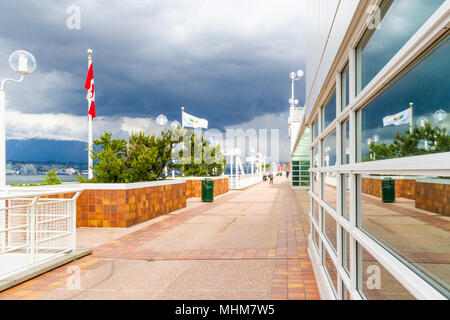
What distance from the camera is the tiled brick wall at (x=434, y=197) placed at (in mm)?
880

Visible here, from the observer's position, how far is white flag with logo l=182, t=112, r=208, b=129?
64.2 feet

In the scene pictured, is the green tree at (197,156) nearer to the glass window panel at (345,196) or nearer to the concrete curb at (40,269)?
the concrete curb at (40,269)

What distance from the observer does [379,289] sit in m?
1.56

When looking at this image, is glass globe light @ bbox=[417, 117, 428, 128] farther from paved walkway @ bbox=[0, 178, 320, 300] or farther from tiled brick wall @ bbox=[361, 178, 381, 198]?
paved walkway @ bbox=[0, 178, 320, 300]

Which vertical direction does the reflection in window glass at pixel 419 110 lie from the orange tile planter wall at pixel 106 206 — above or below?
above

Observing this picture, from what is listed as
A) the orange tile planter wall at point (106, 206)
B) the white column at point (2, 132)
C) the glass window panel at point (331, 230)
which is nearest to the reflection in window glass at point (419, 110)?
the glass window panel at point (331, 230)

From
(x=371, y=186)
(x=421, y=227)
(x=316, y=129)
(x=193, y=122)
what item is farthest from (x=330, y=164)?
(x=193, y=122)

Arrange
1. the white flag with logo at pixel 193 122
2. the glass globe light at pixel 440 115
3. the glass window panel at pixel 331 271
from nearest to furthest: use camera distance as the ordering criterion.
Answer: the glass globe light at pixel 440 115 < the glass window panel at pixel 331 271 < the white flag with logo at pixel 193 122

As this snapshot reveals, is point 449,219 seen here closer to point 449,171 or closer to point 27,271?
point 449,171

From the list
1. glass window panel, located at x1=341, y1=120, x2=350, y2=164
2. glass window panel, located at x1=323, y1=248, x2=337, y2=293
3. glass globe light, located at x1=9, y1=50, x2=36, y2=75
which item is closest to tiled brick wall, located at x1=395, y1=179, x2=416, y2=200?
glass window panel, located at x1=341, y1=120, x2=350, y2=164

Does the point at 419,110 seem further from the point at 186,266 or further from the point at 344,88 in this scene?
the point at 186,266

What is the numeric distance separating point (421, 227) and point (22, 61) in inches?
283

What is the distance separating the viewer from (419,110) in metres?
0.94

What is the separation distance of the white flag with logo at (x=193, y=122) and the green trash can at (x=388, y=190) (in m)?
18.2
